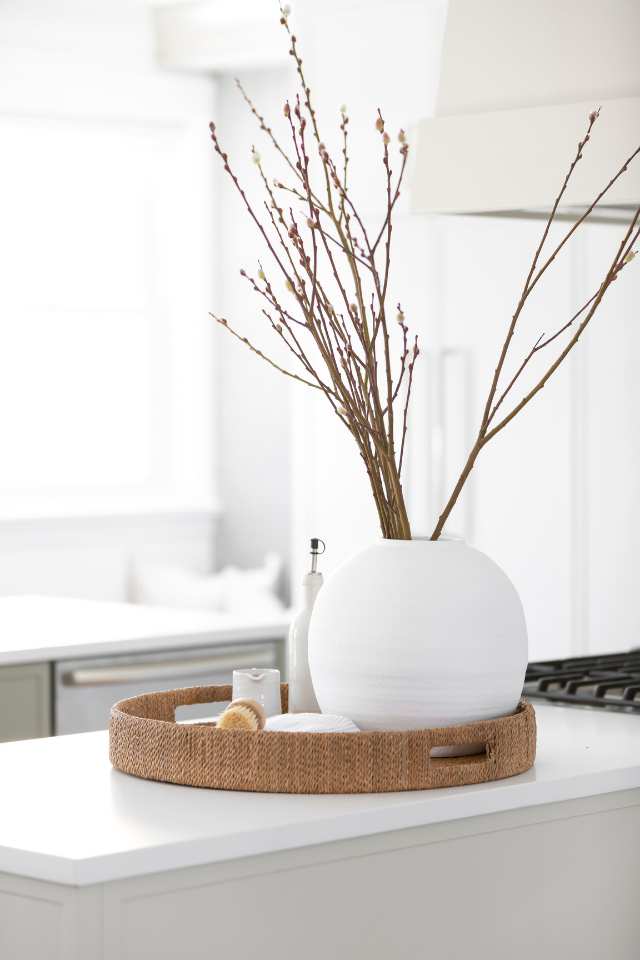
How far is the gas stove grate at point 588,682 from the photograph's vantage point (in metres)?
2.29

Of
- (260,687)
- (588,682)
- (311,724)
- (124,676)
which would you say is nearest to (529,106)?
(588,682)

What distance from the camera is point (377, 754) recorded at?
5.47ft

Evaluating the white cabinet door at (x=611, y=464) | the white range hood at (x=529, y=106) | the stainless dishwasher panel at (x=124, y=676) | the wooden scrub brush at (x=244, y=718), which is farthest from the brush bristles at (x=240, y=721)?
the white cabinet door at (x=611, y=464)

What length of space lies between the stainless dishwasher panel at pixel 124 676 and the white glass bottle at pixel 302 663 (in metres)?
1.16

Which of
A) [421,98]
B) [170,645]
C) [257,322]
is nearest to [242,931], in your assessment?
[170,645]

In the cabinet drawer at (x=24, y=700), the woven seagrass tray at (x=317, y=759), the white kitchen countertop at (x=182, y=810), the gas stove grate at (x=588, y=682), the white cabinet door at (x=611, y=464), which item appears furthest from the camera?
the white cabinet door at (x=611, y=464)

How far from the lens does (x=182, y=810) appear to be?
1.59 meters

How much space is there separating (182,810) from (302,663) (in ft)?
1.36

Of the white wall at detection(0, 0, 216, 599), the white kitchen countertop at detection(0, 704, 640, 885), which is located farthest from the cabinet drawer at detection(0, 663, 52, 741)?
the white wall at detection(0, 0, 216, 599)

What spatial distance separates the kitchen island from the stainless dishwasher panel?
129 cm

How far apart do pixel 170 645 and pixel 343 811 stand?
1.86m

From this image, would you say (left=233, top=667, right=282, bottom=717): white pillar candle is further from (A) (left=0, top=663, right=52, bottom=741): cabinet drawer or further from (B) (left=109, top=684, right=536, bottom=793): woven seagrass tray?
(A) (left=0, top=663, right=52, bottom=741): cabinet drawer

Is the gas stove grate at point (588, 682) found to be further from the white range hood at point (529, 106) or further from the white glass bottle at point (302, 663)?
the white range hood at point (529, 106)

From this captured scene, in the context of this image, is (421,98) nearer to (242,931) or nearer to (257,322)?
(257,322)
